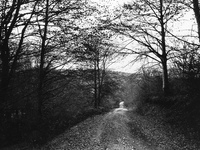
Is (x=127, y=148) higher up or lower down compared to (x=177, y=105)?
lower down

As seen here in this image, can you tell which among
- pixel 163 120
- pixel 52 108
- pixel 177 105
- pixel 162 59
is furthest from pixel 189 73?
pixel 52 108

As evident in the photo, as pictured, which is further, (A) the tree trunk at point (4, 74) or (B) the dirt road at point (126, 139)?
(A) the tree trunk at point (4, 74)

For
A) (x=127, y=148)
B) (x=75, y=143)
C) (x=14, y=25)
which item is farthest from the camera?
(x=14, y=25)

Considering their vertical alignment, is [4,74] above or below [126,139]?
above

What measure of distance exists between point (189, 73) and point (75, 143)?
6.50 m

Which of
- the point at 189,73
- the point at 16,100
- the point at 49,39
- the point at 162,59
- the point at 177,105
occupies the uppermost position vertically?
the point at 49,39

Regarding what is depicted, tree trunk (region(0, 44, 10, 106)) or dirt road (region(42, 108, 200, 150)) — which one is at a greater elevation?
tree trunk (region(0, 44, 10, 106))

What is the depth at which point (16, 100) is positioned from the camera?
816cm

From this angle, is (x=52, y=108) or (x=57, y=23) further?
(x=52, y=108)

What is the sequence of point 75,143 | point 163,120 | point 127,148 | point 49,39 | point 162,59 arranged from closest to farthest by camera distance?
point 127,148 → point 75,143 → point 163,120 → point 49,39 → point 162,59

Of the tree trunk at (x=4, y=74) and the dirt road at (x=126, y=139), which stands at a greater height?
the tree trunk at (x=4, y=74)

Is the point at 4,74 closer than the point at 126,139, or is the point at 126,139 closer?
the point at 126,139

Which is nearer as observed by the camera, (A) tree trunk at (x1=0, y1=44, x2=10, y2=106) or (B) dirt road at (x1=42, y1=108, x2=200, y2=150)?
(B) dirt road at (x1=42, y1=108, x2=200, y2=150)

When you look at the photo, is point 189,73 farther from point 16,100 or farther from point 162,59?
point 16,100
